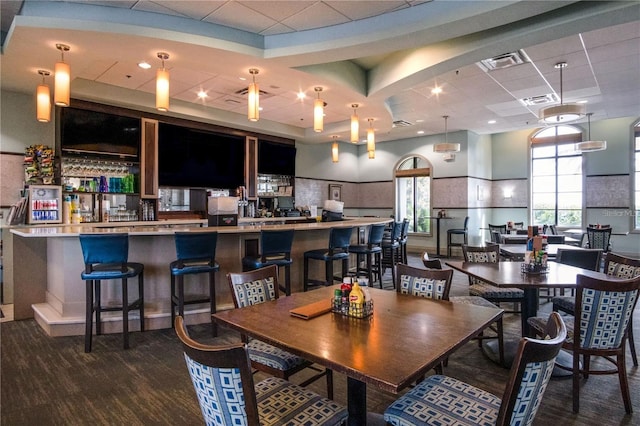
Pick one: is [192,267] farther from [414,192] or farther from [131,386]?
[414,192]

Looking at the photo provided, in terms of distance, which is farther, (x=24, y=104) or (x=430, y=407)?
(x=24, y=104)

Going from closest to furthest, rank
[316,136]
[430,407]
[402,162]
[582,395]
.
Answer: [430,407] → [582,395] → [316,136] → [402,162]

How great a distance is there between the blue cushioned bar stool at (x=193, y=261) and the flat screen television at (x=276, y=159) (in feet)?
16.4

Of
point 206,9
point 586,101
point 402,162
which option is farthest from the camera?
point 402,162

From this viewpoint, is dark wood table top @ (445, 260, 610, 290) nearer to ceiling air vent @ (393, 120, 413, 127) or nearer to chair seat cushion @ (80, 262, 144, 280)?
chair seat cushion @ (80, 262, 144, 280)

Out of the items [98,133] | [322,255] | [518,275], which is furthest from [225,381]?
[98,133]

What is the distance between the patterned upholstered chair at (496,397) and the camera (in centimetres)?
122

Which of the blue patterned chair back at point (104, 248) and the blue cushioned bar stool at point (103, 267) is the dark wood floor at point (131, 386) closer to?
the blue cushioned bar stool at point (103, 267)

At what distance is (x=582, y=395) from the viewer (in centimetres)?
267

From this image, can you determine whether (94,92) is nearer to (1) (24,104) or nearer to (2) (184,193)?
(1) (24,104)

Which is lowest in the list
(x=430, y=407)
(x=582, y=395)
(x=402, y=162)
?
(x=582, y=395)

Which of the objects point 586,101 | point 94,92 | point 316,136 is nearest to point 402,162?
point 316,136

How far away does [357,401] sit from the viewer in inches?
71.0

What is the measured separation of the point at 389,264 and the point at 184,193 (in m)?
4.51
